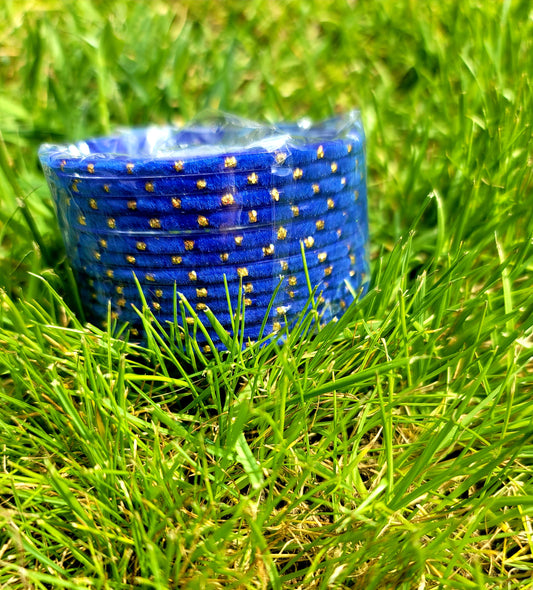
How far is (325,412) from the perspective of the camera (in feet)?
2.38

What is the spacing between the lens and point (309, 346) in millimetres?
747

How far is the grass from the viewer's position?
0.60 m

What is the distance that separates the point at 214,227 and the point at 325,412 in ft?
0.84

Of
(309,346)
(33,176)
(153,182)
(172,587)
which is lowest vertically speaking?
(172,587)

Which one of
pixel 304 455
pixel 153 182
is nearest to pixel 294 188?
pixel 153 182

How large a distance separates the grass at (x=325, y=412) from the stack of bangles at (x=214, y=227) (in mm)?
53

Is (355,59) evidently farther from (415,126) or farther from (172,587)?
(172,587)

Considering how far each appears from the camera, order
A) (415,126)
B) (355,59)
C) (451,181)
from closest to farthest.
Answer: (451,181), (415,126), (355,59)

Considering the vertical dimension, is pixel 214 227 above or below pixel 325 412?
above

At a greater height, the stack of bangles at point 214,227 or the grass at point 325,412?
the stack of bangles at point 214,227

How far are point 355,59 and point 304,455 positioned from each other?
41.3 inches

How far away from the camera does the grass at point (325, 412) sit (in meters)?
0.60

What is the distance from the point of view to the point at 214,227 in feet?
2.34

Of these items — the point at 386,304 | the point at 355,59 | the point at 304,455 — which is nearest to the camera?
the point at 304,455
